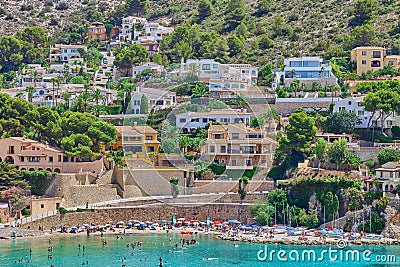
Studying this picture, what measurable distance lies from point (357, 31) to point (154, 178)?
2580 cm

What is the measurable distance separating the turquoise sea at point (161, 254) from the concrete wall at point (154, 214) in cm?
223

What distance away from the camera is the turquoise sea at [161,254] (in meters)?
49.9

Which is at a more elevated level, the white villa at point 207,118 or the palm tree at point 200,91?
the palm tree at point 200,91

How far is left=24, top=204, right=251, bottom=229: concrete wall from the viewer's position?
58.1 metres

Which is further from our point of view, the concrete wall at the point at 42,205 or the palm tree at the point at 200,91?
the palm tree at the point at 200,91

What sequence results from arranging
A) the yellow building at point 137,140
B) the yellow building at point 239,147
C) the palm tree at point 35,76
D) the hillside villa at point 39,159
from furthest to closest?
the palm tree at point 35,76
the yellow building at point 137,140
the yellow building at point 239,147
the hillside villa at point 39,159

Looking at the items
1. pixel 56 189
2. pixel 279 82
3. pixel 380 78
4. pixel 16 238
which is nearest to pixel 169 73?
pixel 279 82

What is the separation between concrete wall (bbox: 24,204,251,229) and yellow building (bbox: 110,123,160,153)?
5879 millimetres

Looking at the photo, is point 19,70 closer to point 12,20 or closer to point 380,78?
point 12,20

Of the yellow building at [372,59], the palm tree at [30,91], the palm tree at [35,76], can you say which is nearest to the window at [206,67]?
the yellow building at [372,59]

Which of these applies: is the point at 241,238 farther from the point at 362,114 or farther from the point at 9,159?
the point at 9,159

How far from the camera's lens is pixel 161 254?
52.0 metres

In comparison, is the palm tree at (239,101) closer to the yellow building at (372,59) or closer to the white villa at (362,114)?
the white villa at (362,114)

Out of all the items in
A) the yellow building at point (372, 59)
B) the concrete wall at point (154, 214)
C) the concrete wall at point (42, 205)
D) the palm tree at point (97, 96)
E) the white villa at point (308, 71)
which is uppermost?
the yellow building at point (372, 59)
